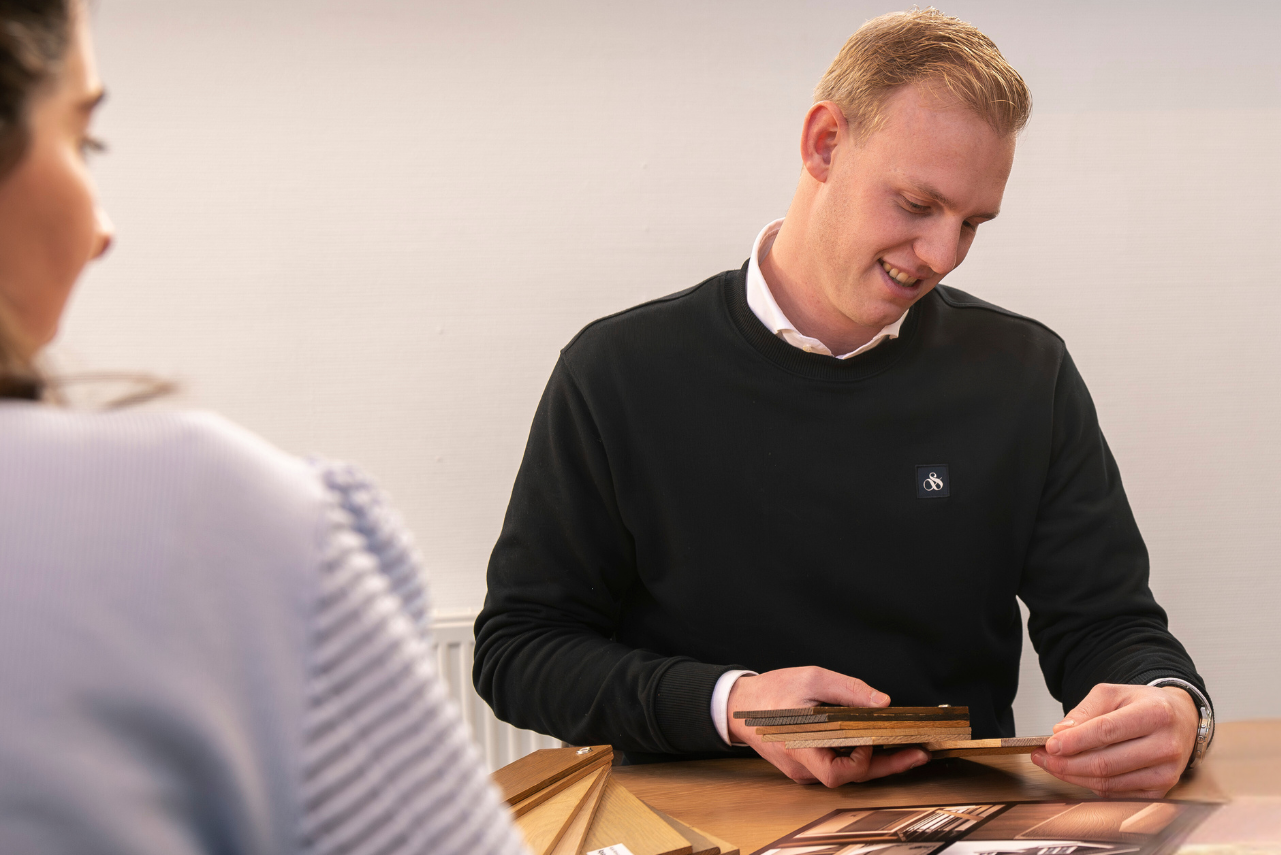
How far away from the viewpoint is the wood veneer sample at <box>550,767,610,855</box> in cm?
75

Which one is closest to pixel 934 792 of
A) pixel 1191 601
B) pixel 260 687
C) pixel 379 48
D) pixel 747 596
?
pixel 747 596

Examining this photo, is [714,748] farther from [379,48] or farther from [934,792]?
[379,48]

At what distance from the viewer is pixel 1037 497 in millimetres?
1371

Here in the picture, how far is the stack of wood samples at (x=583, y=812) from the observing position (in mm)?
754

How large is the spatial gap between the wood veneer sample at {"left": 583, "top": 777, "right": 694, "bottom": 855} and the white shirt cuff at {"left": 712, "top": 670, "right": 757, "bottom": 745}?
221mm

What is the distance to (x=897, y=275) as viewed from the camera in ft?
4.28

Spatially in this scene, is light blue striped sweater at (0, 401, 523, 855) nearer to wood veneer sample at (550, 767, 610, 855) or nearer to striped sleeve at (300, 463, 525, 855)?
striped sleeve at (300, 463, 525, 855)

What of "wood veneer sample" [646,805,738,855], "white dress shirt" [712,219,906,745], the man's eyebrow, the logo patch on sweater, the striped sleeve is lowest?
"wood veneer sample" [646,805,738,855]

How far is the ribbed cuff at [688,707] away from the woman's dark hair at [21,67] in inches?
34.5

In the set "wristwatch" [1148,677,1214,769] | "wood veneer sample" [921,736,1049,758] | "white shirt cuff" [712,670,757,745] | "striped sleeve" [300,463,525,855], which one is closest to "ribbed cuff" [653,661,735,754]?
"white shirt cuff" [712,670,757,745]

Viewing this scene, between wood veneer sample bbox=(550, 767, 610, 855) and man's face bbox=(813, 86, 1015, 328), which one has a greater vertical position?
man's face bbox=(813, 86, 1015, 328)

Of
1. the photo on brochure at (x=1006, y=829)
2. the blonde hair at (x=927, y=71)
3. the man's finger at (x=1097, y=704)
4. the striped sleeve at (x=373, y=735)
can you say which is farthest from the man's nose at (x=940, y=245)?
the striped sleeve at (x=373, y=735)

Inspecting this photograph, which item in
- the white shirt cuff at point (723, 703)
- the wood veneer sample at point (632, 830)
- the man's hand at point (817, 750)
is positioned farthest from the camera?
the white shirt cuff at point (723, 703)

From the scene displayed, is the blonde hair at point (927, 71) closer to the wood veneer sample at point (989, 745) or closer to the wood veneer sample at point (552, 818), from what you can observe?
the wood veneer sample at point (989, 745)
